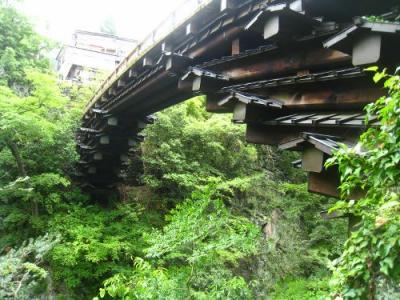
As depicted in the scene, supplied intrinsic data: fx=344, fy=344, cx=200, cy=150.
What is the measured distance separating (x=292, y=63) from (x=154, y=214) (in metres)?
9.04

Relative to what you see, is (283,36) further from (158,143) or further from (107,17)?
(107,17)

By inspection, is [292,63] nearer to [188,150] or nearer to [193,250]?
[193,250]

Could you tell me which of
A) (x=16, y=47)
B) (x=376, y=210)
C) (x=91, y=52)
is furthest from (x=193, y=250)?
(x=91, y=52)

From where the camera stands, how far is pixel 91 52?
22375 millimetres

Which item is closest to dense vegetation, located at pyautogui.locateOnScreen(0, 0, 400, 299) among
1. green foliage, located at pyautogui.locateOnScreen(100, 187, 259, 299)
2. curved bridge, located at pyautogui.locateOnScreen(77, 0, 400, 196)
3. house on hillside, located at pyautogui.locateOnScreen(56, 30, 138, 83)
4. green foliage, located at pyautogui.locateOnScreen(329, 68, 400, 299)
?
green foliage, located at pyautogui.locateOnScreen(100, 187, 259, 299)

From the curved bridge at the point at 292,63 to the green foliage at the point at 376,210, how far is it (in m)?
0.66

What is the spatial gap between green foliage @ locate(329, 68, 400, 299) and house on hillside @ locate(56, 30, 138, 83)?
20.6m

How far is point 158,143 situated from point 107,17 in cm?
2603

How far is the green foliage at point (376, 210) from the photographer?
61.6 inches

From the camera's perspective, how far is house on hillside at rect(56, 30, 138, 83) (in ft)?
71.8

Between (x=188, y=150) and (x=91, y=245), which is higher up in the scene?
(x=188, y=150)

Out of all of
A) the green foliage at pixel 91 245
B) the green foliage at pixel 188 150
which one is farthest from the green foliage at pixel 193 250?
the green foliage at pixel 188 150

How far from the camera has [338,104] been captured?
9.45 ft

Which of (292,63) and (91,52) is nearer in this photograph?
(292,63)
